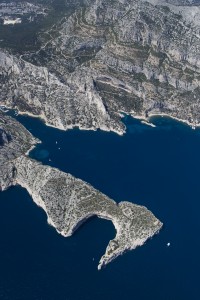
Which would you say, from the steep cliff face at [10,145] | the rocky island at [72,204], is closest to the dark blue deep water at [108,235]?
the rocky island at [72,204]

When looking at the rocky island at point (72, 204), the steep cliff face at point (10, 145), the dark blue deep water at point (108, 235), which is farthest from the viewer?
the steep cliff face at point (10, 145)

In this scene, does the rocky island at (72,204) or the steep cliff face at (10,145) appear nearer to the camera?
the rocky island at (72,204)

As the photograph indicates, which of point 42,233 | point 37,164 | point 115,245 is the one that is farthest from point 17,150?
point 115,245

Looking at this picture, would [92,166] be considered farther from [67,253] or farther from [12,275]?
[12,275]

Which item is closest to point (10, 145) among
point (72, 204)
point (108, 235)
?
point (72, 204)

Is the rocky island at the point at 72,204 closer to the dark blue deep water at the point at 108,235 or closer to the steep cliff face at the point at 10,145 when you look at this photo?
the steep cliff face at the point at 10,145

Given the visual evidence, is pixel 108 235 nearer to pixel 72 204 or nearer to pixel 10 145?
pixel 72 204

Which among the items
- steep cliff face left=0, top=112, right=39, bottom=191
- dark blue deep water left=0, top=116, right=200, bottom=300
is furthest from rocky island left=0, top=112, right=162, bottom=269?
dark blue deep water left=0, top=116, right=200, bottom=300
